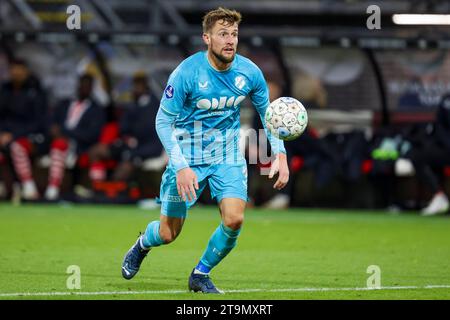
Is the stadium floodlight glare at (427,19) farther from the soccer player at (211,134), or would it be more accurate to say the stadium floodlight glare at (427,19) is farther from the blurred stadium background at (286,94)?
the soccer player at (211,134)

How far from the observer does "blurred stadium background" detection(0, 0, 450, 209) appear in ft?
59.5

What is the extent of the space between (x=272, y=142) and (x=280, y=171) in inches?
13.1

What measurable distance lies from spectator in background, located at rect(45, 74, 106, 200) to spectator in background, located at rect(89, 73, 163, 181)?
252 millimetres

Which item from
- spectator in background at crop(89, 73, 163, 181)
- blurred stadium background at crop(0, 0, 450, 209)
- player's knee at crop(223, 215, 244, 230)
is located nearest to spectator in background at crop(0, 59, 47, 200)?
blurred stadium background at crop(0, 0, 450, 209)

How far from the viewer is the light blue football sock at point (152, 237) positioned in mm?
8680

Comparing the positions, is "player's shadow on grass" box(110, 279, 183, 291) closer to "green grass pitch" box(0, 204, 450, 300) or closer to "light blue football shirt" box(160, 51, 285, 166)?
Answer: "green grass pitch" box(0, 204, 450, 300)

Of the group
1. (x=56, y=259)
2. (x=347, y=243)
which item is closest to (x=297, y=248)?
(x=347, y=243)

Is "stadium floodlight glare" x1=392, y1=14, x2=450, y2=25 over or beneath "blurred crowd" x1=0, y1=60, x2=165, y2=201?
over

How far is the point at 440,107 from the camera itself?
56.4ft


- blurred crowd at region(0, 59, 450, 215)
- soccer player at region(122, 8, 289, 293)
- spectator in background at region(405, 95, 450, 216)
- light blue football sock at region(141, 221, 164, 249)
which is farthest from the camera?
blurred crowd at region(0, 59, 450, 215)

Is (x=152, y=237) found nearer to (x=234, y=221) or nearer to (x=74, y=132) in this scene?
(x=234, y=221)

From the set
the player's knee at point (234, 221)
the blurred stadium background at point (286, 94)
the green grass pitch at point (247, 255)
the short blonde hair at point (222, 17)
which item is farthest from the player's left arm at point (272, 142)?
the blurred stadium background at point (286, 94)

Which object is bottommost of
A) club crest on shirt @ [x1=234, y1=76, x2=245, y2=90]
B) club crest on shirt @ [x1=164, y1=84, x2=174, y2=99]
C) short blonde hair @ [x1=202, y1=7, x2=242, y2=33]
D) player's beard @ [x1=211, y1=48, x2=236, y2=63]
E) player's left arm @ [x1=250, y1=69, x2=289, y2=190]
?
player's left arm @ [x1=250, y1=69, x2=289, y2=190]

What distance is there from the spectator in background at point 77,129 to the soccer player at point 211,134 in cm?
989
